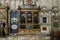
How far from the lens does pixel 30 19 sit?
18.9 ft

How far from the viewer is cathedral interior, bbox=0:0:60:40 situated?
568 centimetres

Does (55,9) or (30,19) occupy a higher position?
(55,9)

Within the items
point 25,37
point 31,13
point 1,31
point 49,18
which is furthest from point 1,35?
point 49,18

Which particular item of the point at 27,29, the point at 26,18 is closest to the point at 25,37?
the point at 27,29

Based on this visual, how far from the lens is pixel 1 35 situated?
5.62 meters

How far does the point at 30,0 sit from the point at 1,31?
1.43m

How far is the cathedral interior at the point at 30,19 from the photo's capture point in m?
5.68

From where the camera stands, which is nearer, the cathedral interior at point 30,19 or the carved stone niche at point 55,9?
the cathedral interior at point 30,19

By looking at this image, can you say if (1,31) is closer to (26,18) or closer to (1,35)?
(1,35)

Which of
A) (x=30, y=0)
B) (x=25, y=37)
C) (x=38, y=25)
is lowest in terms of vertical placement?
(x=25, y=37)

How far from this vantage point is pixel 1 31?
5.66m

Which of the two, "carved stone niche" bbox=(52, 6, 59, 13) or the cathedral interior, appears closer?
the cathedral interior

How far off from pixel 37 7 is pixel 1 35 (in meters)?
1.52

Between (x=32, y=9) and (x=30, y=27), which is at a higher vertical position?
(x=32, y=9)
